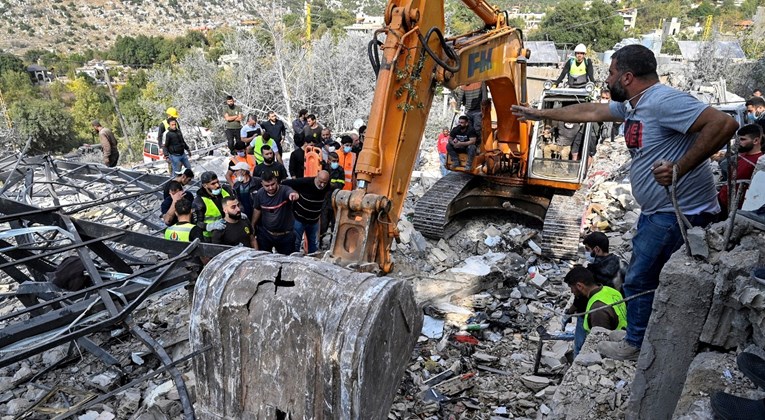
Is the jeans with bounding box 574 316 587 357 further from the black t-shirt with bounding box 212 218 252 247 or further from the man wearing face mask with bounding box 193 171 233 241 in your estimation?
the man wearing face mask with bounding box 193 171 233 241

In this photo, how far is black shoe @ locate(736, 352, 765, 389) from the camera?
1784 mm

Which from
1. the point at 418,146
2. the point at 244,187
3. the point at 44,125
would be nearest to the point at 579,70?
the point at 418,146

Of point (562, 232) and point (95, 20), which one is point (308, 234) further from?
point (95, 20)

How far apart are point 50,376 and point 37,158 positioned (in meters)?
4.31

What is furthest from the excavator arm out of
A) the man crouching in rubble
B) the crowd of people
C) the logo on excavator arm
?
the man crouching in rubble

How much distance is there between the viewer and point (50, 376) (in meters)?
4.93

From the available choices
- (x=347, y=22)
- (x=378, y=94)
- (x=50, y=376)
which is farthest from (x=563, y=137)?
(x=347, y=22)

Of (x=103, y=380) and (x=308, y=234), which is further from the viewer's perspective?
(x=308, y=234)

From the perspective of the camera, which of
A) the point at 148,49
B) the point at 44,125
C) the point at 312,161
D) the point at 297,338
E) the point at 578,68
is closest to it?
the point at 297,338

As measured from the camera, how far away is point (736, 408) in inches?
71.6

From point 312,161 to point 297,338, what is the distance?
5.71 meters

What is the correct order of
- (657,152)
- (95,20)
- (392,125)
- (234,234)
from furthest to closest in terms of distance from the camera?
(95,20) < (234,234) < (392,125) < (657,152)

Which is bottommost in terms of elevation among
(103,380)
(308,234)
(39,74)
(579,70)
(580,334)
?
(103,380)

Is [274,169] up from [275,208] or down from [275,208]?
up
